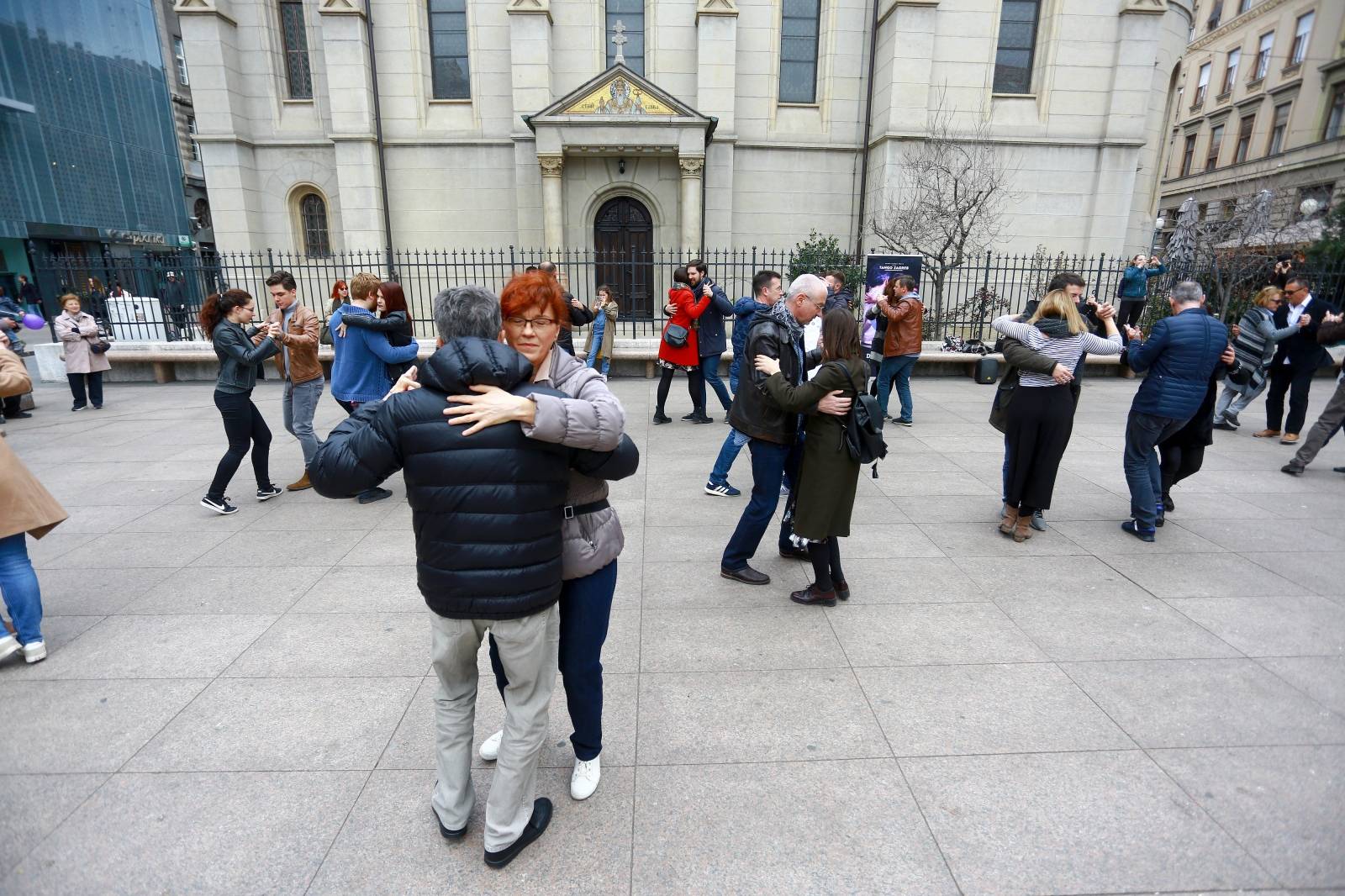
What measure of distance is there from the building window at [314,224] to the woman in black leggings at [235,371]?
617 inches

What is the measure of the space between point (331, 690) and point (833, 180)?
18261mm

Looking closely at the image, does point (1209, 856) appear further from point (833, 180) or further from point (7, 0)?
point (7, 0)

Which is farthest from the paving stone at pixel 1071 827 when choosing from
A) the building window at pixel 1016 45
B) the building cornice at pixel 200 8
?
the building cornice at pixel 200 8

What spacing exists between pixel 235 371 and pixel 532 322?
4460mm

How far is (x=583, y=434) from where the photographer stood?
1892 millimetres

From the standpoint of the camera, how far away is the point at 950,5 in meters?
16.6

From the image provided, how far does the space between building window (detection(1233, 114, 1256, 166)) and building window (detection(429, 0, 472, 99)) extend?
37615 mm

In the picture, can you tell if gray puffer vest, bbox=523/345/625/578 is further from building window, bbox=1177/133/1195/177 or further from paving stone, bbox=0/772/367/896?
building window, bbox=1177/133/1195/177

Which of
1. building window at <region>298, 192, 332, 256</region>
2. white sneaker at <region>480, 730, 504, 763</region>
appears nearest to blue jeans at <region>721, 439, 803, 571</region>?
white sneaker at <region>480, 730, 504, 763</region>

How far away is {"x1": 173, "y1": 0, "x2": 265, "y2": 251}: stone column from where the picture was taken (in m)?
16.9

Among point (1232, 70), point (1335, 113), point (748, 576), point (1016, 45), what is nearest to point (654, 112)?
point (1016, 45)

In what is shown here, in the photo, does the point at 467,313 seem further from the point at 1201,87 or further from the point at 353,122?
the point at 1201,87

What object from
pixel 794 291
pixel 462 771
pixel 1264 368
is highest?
pixel 794 291

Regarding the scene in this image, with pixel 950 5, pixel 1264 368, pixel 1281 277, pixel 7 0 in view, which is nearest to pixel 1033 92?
pixel 950 5
